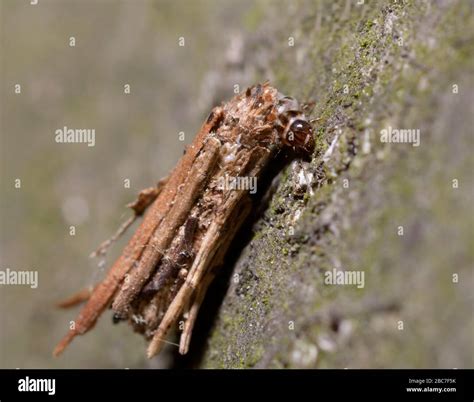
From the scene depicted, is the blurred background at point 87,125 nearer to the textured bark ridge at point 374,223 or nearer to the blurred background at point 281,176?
the blurred background at point 281,176

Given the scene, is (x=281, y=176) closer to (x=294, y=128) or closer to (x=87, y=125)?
(x=294, y=128)

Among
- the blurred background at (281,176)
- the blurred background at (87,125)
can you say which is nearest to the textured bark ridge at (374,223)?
the blurred background at (281,176)

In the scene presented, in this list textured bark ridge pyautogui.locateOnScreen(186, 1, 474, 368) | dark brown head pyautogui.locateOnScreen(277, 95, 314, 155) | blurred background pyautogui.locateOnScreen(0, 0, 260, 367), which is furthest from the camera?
blurred background pyautogui.locateOnScreen(0, 0, 260, 367)

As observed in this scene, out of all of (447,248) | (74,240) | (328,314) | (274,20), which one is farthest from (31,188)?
(447,248)

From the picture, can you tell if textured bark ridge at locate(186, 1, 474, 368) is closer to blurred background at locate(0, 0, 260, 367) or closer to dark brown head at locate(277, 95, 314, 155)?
dark brown head at locate(277, 95, 314, 155)

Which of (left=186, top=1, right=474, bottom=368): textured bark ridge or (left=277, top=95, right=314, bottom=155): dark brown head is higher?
(left=277, top=95, right=314, bottom=155): dark brown head

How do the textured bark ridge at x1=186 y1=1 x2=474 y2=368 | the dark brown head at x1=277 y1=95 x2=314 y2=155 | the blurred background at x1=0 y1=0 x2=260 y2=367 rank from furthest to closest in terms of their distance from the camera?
the blurred background at x1=0 y1=0 x2=260 y2=367 → the dark brown head at x1=277 y1=95 x2=314 y2=155 → the textured bark ridge at x1=186 y1=1 x2=474 y2=368

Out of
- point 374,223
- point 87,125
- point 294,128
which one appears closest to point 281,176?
point 294,128

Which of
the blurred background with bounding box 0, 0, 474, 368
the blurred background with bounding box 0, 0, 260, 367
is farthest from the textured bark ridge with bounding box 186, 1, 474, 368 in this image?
the blurred background with bounding box 0, 0, 260, 367

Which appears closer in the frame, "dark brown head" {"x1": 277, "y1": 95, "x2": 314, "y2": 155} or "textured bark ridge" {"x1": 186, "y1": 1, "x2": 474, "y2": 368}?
"textured bark ridge" {"x1": 186, "y1": 1, "x2": 474, "y2": 368}
